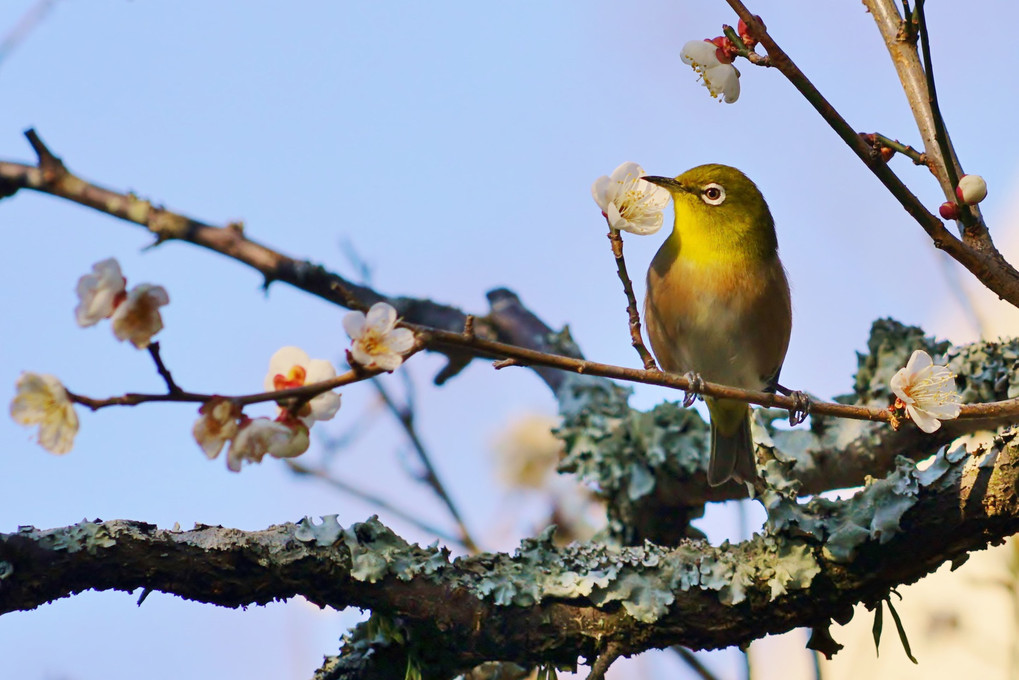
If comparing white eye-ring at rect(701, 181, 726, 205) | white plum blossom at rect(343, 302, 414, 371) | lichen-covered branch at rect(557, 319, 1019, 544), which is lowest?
white plum blossom at rect(343, 302, 414, 371)

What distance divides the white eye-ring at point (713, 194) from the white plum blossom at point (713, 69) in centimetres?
204

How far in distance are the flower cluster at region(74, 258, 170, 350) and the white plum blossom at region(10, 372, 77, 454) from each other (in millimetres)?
129

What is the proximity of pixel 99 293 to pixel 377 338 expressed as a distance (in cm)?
47

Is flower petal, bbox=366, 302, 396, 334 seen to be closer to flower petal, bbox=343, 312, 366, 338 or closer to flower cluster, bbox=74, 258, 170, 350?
flower petal, bbox=343, 312, 366, 338

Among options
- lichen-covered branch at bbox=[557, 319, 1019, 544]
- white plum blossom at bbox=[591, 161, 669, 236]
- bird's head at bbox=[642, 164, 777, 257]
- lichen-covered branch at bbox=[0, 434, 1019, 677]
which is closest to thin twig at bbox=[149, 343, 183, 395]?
lichen-covered branch at bbox=[0, 434, 1019, 677]

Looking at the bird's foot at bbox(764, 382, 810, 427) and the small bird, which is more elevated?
the small bird

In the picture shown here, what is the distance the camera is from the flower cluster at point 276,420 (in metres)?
1.69

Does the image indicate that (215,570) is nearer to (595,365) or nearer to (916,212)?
(595,365)

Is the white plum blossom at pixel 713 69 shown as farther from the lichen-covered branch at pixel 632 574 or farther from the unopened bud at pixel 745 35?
the lichen-covered branch at pixel 632 574

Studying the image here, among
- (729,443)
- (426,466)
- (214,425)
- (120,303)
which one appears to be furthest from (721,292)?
(120,303)

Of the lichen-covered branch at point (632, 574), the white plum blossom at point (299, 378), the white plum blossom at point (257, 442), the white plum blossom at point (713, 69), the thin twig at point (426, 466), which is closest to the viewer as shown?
the white plum blossom at point (257, 442)

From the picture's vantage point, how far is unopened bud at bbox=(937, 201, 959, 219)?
84.3 inches

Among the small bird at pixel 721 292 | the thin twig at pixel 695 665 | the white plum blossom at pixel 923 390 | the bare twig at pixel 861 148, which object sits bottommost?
the thin twig at pixel 695 665

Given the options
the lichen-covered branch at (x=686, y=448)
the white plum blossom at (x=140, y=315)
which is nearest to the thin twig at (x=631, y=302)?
the white plum blossom at (x=140, y=315)
